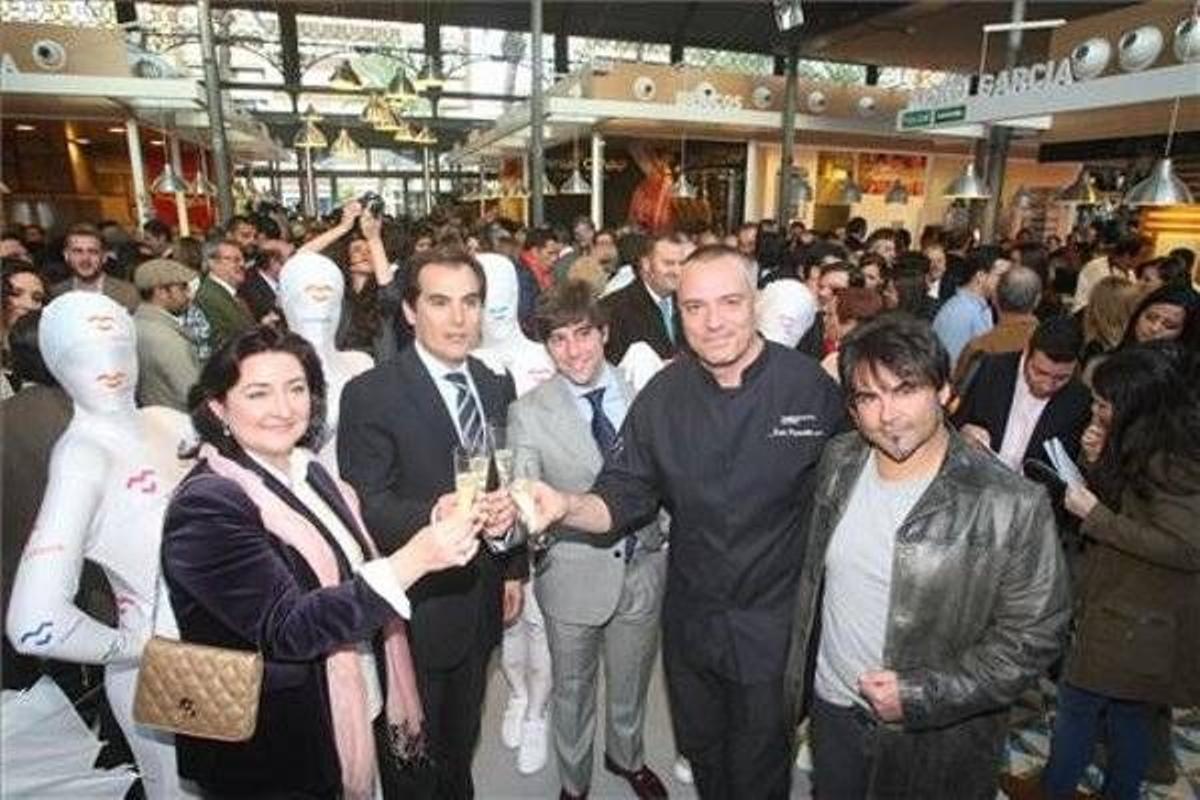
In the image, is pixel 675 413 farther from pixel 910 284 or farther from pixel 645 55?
pixel 645 55

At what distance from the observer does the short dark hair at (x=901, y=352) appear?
67.1 inches

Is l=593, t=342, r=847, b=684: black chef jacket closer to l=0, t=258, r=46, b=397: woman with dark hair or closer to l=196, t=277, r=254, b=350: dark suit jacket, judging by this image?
l=196, t=277, r=254, b=350: dark suit jacket

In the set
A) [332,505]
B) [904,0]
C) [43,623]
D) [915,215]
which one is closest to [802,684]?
[332,505]

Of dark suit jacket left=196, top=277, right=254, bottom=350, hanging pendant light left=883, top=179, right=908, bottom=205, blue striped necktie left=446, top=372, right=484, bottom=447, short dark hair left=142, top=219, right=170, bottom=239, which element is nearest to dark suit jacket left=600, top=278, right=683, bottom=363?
blue striped necktie left=446, top=372, right=484, bottom=447

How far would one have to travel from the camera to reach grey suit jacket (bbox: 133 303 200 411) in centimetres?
345

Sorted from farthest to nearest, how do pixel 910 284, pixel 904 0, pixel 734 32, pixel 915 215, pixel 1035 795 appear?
pixel 734 32
pixel 915 215
pixel 904 0
pixel 910 284
pixel 1035 795

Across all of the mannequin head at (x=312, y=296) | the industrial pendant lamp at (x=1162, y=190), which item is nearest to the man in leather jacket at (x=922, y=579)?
the mannequin head at (x=312, y=296)

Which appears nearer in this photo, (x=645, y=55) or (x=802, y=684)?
(x=802, y=684)

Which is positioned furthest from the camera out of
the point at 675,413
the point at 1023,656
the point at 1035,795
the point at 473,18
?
the point at 473,18

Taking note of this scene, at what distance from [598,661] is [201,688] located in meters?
1.41

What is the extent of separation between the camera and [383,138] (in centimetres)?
2553

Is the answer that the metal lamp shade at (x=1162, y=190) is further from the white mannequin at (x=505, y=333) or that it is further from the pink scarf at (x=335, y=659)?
the pink scarf at (x=335, y=659)

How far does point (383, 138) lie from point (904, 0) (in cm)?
1976

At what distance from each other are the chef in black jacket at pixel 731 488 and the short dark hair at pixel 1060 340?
1.08 metres
